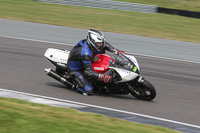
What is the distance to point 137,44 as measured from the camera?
51.4ft

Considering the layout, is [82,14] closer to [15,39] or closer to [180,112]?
[15,39]

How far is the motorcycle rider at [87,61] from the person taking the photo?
328 inches

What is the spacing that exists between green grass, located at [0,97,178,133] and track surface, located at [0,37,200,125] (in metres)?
1.40

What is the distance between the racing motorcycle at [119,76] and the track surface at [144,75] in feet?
0.65

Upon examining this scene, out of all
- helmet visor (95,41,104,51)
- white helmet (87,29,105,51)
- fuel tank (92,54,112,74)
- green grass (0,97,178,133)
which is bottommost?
green grass (0,97,178,133)

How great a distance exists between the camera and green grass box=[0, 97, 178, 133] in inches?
206

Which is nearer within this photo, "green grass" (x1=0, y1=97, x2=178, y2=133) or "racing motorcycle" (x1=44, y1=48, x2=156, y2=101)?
"green grass" (x1=0, y1=97, x2=178, y2=133)

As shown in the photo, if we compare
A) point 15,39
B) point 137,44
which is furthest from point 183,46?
point 15,39

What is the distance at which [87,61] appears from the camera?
8.34m

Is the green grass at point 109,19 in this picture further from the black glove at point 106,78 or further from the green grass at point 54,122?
the green grass at point 54,122

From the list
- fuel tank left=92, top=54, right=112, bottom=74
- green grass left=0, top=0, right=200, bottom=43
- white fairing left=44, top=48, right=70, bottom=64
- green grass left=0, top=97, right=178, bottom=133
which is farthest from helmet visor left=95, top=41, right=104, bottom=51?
green grass left=0, top=0, right=200, bottom=43

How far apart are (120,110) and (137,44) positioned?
327 inches

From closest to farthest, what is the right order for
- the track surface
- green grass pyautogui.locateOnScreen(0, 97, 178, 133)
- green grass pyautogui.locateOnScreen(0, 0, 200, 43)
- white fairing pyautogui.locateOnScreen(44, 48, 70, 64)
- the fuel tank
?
green grass pyautogui.locateOnScreen(0, 97, 178, 133) < the track surface < the fuel tank < white fairing pyautogui.locateOnScreen(44, 48, 70, 64) < green grass pyautogui.locateOnScreen(0, 0, 200, 43)

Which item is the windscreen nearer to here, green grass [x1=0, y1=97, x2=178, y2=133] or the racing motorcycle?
the racing motorcycle
